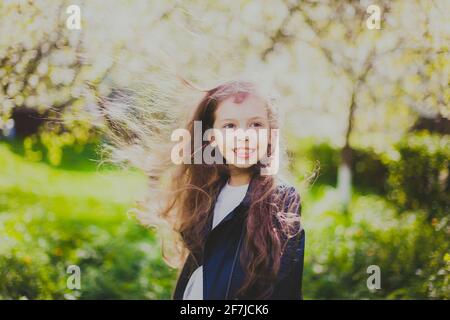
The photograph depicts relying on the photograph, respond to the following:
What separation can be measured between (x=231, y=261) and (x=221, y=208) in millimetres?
340

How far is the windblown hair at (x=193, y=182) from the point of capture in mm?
3330

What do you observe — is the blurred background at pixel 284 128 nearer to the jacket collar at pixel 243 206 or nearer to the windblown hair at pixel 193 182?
the windblown hair at pixel 193 182

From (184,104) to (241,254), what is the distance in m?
1.03

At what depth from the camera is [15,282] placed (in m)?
3.66

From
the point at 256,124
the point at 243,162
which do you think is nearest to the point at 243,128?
the point at 256,124

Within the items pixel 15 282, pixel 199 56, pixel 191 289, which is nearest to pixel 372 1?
pixel 199 56

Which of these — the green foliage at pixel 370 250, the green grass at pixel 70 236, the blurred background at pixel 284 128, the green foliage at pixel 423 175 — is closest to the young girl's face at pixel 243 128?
the blurred background at pixel 284 128

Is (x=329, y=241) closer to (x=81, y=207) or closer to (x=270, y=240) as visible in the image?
(x=270, y=240)

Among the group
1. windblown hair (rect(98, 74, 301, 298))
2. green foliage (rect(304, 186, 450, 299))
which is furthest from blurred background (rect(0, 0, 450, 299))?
windblown hair (rect(98, 74, 301, 298))

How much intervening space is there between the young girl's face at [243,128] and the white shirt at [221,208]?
163 millimetres

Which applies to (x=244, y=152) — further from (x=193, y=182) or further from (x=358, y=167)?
(x=358, y=167)

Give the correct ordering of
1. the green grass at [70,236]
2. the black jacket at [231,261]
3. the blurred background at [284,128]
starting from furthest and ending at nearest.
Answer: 1. the green grass at [70,236]
2. the blurred background at [284,128]
3. the black jacket at [231,261]

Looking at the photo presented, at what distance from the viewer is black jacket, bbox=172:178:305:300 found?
331 centimetres

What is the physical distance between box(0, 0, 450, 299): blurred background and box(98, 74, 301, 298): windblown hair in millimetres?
142
